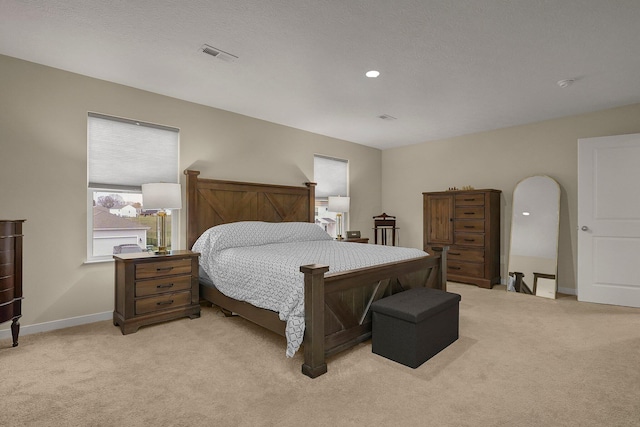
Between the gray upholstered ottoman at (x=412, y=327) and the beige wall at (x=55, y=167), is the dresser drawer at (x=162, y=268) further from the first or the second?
the gray upholstered ottoman at (x=412, y=327)

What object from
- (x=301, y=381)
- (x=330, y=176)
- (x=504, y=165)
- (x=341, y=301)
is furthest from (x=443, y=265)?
(x=330, y=176)

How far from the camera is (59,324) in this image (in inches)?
121

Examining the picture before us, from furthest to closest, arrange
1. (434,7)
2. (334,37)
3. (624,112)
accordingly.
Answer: (624,112) → (334,37) → (434,7)

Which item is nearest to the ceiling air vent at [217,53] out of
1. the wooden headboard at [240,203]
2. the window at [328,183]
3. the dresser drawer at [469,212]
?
the wooden headboard at [240,203]

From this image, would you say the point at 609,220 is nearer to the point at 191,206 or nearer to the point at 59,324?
the point at 191,206

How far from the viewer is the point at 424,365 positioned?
230cm

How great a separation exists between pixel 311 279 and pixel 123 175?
258 cm

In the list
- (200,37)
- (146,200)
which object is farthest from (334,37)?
(146,200)

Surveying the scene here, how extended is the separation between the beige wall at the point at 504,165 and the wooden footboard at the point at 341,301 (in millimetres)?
2707

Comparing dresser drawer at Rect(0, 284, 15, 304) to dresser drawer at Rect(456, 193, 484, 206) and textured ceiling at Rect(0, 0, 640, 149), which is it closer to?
textured ceiling at Rect(0, 0, 640, 149)

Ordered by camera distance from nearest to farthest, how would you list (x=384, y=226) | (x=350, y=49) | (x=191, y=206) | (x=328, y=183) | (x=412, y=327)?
(x=412, y=327)
(x=350, y=49)
(x=191, y=206)
(x=328, y=183)
(x=384, y=226)

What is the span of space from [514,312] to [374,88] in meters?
2.86

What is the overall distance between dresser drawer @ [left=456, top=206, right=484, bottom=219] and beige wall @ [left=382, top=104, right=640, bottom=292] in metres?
0.52

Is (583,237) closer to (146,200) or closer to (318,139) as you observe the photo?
(318,139)
